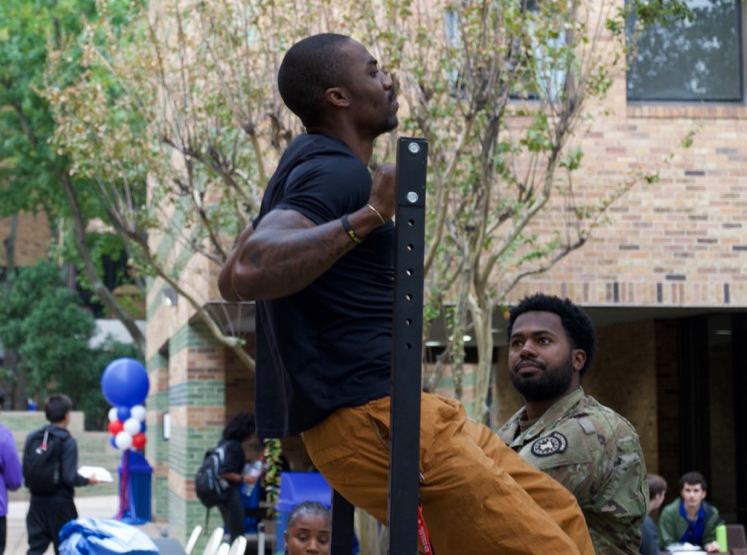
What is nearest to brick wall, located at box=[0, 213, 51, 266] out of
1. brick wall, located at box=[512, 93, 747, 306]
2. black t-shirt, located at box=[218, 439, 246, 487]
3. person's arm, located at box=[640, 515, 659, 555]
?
black t-shirt, located at box=[218, 439, 246, 487]

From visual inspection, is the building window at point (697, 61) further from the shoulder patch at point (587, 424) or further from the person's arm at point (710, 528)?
the shoulder patch at point (587, 424)

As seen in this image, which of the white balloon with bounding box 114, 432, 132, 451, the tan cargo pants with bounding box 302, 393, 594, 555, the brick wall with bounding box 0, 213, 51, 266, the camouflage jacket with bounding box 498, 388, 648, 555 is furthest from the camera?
the brick wall with bounding box 0, 213, 51, 266

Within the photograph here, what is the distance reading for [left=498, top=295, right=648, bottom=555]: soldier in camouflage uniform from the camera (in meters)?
3.60

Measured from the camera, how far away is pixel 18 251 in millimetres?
49312

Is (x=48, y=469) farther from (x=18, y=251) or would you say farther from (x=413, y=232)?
(x=18, y=251)

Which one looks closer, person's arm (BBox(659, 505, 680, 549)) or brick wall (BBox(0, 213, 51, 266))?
person's arm (BBox(659, 505, 680, 549))

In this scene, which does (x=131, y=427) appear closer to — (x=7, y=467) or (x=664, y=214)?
(x=664, y=214)

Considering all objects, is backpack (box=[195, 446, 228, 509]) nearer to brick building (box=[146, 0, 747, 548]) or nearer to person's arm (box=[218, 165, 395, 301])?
brick building (box=[146, 0, 747, 548])

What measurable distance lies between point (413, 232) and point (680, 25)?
1215 cm

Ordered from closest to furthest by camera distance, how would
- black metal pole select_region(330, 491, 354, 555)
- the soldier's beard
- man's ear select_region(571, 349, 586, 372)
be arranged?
black metal pole select_region(330, 491, 354, 555), the soldier's beard, man's ear select_region(571, 349, 586, 372)

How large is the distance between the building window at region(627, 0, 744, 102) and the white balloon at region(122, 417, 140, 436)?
11.3 m

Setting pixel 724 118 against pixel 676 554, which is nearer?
pixel 676 554

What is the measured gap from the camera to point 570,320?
3959mm

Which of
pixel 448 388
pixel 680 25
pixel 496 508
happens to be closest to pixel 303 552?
pixel 496 508
